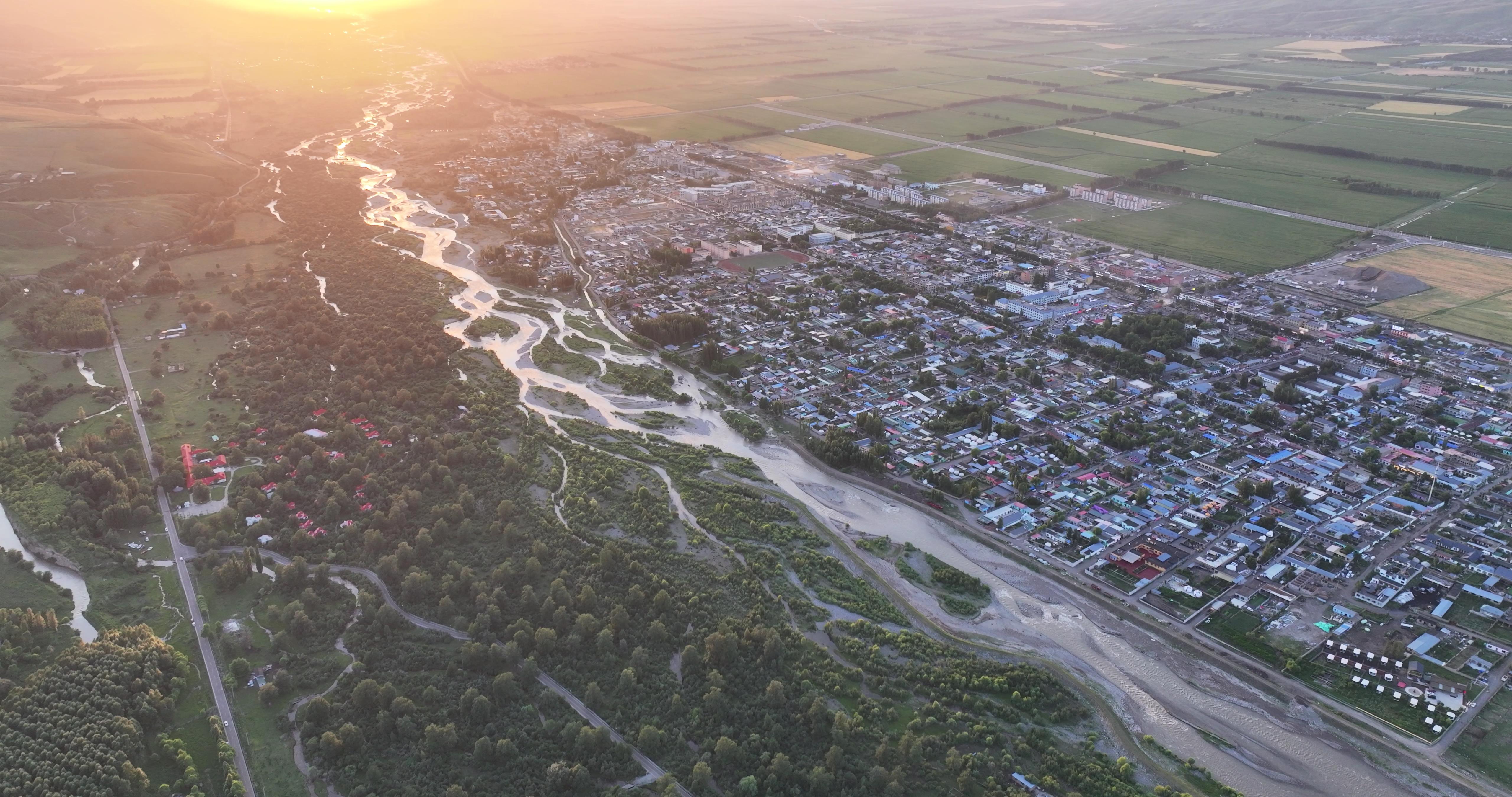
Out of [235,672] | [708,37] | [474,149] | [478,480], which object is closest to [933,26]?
[708,37]

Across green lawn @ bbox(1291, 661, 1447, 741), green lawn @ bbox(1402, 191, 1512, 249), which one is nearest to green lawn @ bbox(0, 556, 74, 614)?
green lawn @ bbox(1291, 661, 1447, 741)

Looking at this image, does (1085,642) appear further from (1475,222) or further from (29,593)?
(1475,222)

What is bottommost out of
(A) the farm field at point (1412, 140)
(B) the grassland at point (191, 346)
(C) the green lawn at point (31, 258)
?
(C) the green lawn at point (31, 258)

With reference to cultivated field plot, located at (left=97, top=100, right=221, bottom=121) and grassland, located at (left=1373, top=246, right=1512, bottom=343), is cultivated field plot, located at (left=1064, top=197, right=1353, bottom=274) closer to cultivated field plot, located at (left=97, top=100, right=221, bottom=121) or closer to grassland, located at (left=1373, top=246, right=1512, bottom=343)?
grassland, located at (left=1373, top=246, right=1512, bottom=343)

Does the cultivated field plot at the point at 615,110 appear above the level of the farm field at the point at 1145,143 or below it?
below

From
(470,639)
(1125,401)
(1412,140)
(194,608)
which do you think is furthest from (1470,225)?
(194,608)

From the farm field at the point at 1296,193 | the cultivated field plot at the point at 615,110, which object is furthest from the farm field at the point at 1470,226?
the cultivated field plot at the point at 615,110

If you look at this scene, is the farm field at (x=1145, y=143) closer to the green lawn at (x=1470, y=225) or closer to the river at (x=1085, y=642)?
the green lawn at (x=1470, y=225)
